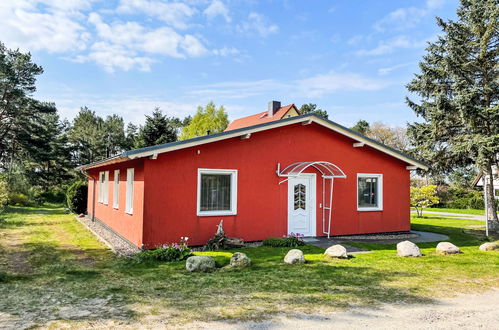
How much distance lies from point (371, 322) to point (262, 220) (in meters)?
6.69

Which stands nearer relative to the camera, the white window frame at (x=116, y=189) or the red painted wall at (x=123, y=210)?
the red painted wall at (x=123, y=210)

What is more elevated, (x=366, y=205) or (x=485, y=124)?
(x=485, y=124)

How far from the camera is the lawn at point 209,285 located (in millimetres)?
4785

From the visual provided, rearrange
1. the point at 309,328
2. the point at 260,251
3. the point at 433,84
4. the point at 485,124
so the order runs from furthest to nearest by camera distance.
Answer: the point at 433,84 → the point at 485,124 → the point at 260,251 → the point at 309,328

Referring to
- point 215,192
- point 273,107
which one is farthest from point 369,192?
point 273,107

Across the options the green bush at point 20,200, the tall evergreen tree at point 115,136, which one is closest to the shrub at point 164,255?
the green bush at point 20,200

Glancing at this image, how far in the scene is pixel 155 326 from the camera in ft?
14.1

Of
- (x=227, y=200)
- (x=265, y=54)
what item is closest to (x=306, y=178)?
(x=227, y=200)

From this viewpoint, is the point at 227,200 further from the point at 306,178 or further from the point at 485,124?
the point at 485,124

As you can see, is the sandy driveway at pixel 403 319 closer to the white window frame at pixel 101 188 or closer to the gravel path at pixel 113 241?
the gravel path at pixel 113 241

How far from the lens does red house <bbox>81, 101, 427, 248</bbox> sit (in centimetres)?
969

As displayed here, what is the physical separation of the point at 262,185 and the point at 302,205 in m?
1.77

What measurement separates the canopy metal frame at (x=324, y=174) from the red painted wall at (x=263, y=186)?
19 centimetres

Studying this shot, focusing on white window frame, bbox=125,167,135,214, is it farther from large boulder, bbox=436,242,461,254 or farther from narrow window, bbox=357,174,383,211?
large boulder, bbox=436,242,461,254
